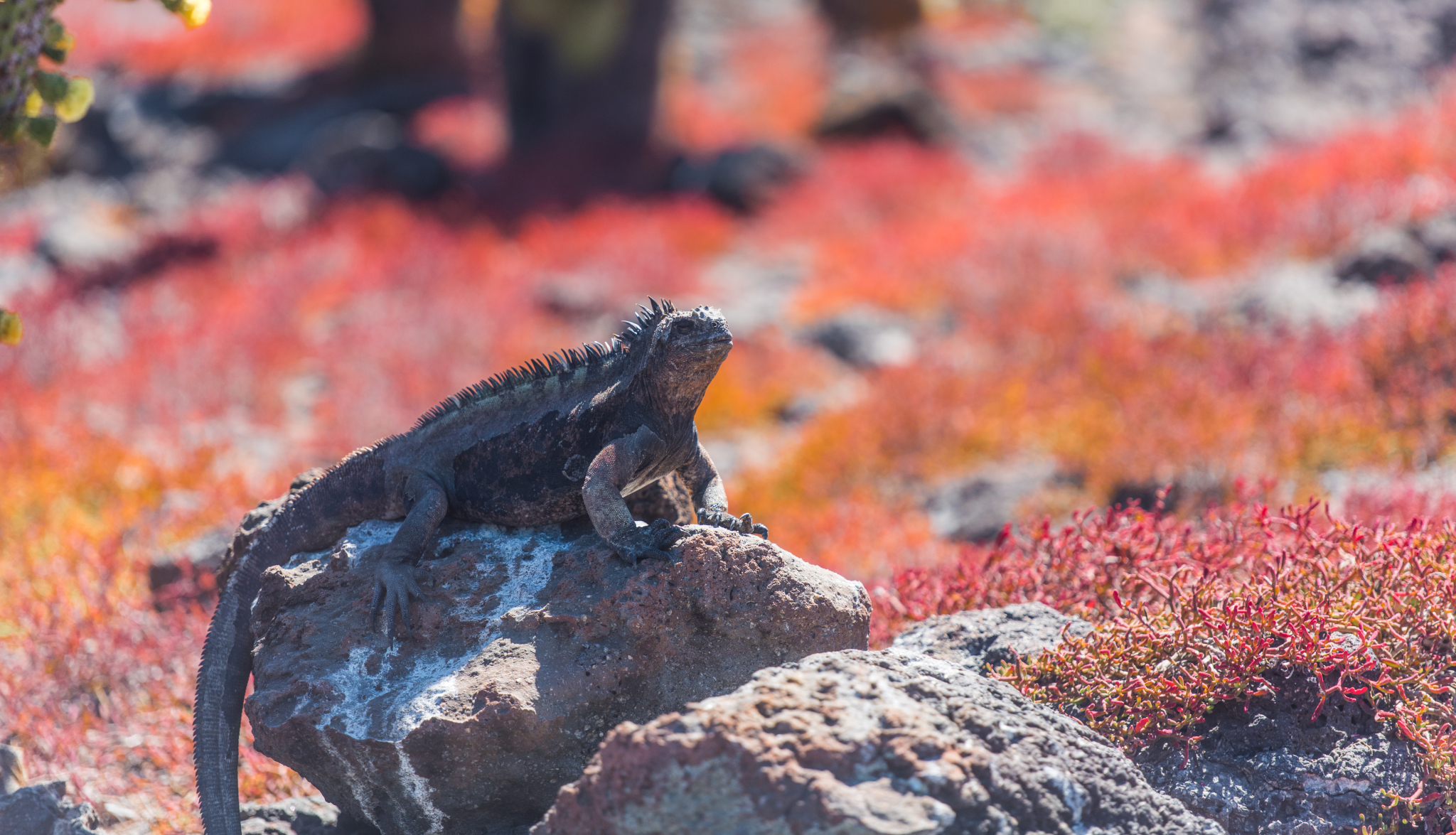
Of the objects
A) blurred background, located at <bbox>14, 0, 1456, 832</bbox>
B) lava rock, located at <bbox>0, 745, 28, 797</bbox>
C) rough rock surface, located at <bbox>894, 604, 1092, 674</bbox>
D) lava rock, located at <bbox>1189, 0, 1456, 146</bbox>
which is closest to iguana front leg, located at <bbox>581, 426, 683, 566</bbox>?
rough rock surface, located at <bbox>894, 604, 1092, 674</bbox>

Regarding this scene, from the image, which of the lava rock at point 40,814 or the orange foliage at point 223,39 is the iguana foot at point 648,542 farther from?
the orange foliage at point 223,39

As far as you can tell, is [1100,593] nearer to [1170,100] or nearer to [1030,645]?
[1030,645]

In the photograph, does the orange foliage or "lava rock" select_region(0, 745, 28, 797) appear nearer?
"lava rock" select_region(0, 745, 28, 797)

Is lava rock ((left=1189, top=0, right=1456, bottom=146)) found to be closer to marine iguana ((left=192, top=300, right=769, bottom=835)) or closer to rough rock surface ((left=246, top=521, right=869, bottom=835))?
marine iguana ((left=192, top=300, right=769, bottom=835))

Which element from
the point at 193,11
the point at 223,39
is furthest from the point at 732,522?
the point at 223,39

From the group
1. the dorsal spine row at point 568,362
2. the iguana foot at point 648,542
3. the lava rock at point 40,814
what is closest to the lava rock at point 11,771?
the lava rock at point 40,814
